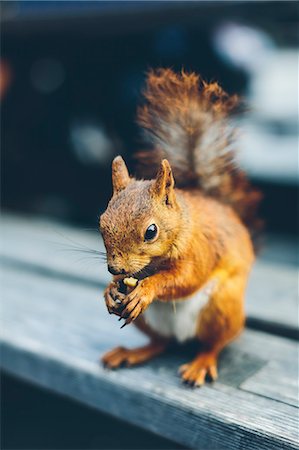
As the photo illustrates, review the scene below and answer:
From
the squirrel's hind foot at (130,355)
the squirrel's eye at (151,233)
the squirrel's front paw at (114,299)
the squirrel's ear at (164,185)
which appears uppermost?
the squirrel's ear at (164,185)

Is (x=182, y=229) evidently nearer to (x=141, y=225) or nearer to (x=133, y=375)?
(x=141, y=225)

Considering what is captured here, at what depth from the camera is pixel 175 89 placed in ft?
2.71

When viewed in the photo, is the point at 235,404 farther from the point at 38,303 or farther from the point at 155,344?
the point at 38,303

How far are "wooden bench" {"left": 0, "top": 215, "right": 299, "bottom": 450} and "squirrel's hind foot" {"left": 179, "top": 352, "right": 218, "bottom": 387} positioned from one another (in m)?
0.01

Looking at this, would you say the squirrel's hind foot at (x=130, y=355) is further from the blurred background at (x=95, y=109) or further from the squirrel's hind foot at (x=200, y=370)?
the blurred background at (x=95, y=109)

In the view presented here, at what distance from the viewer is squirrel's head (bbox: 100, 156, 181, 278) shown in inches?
28.5

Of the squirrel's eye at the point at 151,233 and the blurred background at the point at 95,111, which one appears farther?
the blurred background at the point at 95,111

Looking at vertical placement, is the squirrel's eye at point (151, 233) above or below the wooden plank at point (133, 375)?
above

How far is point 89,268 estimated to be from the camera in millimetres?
1438

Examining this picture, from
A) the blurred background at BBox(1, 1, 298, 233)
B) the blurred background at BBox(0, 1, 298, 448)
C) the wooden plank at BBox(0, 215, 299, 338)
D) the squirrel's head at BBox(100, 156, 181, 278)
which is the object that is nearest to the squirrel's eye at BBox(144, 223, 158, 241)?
the squirrel's head at BBox(100, 156, 181, 278)

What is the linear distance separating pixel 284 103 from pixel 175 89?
8.49ft

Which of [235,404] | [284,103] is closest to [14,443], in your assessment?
[235,404]

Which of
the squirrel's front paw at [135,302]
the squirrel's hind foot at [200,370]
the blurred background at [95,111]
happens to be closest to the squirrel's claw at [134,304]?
the squirrel's front paw at [135,302]

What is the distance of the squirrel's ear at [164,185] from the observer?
2.40 feet
